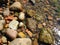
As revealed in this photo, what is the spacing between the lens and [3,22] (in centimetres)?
634

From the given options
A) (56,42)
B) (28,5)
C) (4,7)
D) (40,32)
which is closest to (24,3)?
(28,5)

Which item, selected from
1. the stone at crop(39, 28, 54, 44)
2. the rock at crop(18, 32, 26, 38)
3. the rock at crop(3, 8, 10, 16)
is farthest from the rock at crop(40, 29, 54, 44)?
the rock at crop(3, 8, 10, 16)

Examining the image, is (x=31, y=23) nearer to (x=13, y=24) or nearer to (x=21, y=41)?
(x=13, y=24)

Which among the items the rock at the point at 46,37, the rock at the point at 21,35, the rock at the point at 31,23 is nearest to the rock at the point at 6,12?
the rock at the point at 31,23

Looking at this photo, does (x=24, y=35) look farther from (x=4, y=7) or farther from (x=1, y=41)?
(x=4, y=7)

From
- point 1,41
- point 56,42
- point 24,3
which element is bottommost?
point 56,42

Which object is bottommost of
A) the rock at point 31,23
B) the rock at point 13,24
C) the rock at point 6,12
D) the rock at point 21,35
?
the rock at point 21,35

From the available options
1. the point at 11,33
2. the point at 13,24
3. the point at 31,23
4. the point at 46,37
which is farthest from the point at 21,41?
the point at 31,23

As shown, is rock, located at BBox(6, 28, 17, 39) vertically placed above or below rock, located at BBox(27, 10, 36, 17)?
below

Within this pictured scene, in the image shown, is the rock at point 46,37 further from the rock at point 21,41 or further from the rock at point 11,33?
the rock at point 11,33

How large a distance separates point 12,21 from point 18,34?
1.92 ft

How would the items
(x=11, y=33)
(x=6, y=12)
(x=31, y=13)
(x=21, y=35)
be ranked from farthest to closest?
(x=31, y=13), (x=6, y=12), (x=21, y=35), (x=11, y=33)

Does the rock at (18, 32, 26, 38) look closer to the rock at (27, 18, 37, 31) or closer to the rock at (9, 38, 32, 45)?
the rock at (9, 38, 32, 45)

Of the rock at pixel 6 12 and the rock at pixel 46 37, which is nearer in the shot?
the rock at pixel 46 37
